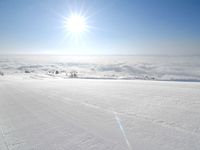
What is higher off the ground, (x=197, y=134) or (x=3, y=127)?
(x=197, y=134)

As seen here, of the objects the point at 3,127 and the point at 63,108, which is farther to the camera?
the point at 63,108

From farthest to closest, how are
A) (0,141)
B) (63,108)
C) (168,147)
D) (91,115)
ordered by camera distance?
1. (63,108)
2. (91,115)
3. (0,141)
4. (168,147)

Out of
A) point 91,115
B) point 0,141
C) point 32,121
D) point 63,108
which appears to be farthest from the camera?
point 63,108

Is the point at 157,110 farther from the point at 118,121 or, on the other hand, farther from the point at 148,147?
the point at 148,147

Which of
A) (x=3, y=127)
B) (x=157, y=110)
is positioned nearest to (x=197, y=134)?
(x=157, y=110)

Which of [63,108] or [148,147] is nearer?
[148,147]

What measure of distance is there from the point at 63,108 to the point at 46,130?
133cm

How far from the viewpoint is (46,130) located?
8.61 ft

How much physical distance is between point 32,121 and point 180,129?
287cm

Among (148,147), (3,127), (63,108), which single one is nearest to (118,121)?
(148,147)

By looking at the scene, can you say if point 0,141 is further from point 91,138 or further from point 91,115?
point 91,115

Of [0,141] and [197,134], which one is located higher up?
[197,134]

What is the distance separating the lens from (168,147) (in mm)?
2016

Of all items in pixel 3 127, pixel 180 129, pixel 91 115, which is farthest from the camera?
pixel 91 115
